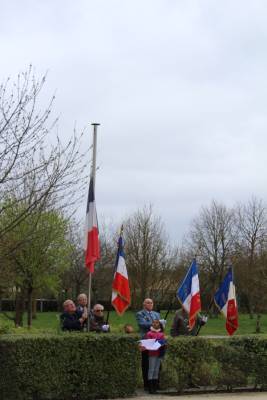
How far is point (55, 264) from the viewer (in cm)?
2914

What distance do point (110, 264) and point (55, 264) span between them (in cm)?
2637

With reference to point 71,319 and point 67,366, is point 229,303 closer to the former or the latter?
point 71,319

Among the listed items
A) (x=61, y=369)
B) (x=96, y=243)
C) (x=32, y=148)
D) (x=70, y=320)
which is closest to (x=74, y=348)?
(x=61, y=369)

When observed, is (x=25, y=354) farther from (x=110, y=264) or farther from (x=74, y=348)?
(x=110, y=264)

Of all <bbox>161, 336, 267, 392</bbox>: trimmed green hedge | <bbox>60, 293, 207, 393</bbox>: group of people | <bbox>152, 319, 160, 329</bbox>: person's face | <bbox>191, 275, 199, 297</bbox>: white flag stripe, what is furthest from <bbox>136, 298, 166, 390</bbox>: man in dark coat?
<bbox>191, 275, 199, 297</bbox>: white flag stripe

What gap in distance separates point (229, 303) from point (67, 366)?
177 inches

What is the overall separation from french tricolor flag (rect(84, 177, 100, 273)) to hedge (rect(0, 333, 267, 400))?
1.66 meters

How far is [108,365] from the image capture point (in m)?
11.8

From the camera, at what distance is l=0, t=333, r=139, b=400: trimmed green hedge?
36.3 ft

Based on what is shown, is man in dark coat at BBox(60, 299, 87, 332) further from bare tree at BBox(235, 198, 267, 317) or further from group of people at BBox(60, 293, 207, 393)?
bare tree at BBox(235, 198, 267, 317)

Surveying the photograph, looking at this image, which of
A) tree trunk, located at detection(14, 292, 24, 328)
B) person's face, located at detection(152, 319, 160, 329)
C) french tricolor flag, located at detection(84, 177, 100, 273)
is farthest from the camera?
tree trunk, located at detection(14, 292, 24, 328)

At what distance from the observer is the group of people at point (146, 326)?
491 inches

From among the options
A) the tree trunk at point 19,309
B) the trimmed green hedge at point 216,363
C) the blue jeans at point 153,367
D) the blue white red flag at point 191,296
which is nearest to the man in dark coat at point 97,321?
the blue jeans at point 153,367

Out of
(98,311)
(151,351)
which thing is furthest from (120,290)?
(151,351)
